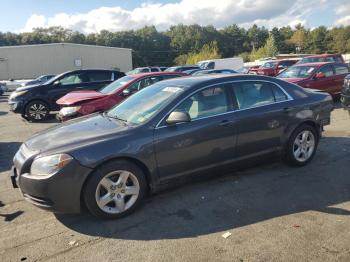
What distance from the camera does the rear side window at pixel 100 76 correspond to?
469 inches

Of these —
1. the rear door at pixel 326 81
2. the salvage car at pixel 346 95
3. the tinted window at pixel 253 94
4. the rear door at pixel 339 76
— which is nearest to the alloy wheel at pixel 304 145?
the tinted window at pixel 253 94

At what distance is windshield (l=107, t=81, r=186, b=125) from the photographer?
4285 mm

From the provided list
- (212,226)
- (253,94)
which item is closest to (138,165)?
(212,226)

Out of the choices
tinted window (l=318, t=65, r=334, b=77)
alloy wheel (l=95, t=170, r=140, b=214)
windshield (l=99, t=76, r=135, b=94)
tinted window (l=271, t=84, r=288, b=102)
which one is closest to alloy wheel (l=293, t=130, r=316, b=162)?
tinted window (l=271, t=84, r=288, b=102)

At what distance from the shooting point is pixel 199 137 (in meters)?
4.29

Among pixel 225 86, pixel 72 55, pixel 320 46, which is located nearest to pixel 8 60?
pixel 72 55

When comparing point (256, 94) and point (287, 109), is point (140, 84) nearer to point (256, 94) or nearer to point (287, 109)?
point (256, 94)

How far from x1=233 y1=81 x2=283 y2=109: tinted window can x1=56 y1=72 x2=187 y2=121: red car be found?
4223mm

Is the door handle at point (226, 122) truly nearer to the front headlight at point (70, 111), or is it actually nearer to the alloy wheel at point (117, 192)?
the alloy wheel at point (117, 192)

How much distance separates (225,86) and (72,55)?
42.7 m

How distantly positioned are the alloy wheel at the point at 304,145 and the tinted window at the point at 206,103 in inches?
60.7

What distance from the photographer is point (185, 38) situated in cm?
10062

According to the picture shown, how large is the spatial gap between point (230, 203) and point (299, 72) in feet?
28.9

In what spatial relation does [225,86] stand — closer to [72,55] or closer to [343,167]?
[343,167]
